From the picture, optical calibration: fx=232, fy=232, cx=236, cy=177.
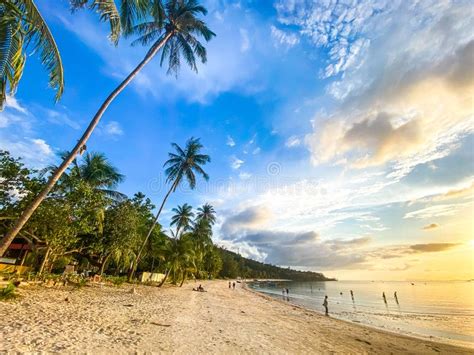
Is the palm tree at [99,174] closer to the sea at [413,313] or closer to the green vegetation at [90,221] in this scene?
the green vegetation at [90,221]

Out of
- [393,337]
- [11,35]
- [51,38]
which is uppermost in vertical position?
[51,38]

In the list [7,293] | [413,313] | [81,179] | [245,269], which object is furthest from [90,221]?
[245,269]

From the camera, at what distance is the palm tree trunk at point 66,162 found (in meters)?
6.49

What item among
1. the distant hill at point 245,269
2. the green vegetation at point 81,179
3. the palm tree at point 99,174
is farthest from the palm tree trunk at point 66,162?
the distant hill at point 245,269

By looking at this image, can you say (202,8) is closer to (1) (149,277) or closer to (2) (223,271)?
(1) (149,277)

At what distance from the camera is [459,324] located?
1723 centimetres

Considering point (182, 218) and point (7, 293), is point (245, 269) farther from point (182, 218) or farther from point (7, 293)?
point (7, 293)

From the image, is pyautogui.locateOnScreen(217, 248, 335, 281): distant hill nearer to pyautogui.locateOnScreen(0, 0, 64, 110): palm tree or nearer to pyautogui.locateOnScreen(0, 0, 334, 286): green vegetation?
pyautogui.locateOnScreen(0, 0, 334, 286): green vegetation

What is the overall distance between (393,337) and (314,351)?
7.44m

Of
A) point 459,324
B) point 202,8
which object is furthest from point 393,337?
point 202,8

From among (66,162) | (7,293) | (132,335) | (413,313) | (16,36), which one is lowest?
(413,313)

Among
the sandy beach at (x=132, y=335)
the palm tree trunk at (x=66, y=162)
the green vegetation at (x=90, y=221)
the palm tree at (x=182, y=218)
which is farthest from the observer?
the palm tree at (x=182, y=218)

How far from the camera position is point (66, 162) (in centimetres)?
764

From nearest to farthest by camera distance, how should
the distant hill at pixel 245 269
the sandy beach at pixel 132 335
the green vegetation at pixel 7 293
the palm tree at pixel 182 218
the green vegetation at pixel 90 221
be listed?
1. the sandy beach at pixel 132 335
2. the green vegetation at pixel 7 293
3. the green vegetation at pixel 90 221
4. the palm tree at pixel 182 218
5. the distant hill at pixel 245 269
